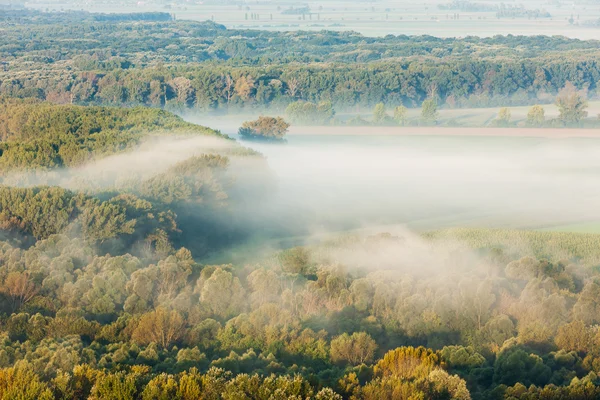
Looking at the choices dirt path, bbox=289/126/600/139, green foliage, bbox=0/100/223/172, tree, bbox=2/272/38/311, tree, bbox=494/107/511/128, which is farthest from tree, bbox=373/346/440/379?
tree, bbox=494/107/511/128

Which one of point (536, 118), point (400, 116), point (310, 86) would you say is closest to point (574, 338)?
point (536, 118)

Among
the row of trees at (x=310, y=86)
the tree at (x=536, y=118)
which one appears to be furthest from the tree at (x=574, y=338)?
the row of trees at (x=310, y=86)

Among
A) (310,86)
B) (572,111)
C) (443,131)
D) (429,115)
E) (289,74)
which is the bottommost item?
(443,131)

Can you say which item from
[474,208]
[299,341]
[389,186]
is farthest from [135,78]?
[299,341]

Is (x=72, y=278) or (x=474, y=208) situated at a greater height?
(x=72, y=278)

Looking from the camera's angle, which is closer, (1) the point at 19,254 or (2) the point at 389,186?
(1) the point at 19,254

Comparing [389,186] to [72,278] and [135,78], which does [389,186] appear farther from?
[135,78]

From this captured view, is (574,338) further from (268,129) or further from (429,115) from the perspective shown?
(429,115)
